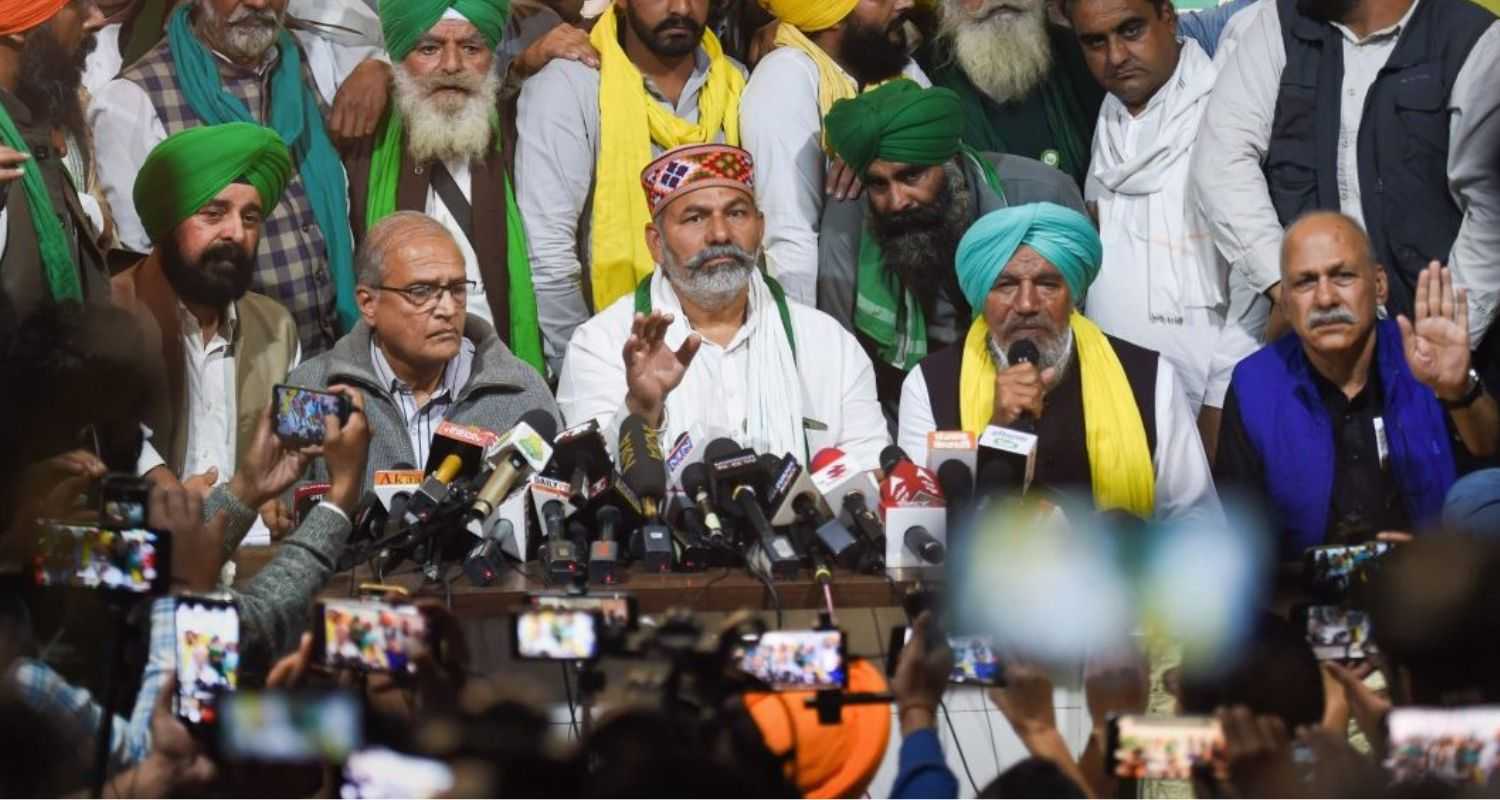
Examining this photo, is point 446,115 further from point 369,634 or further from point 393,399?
point 369,634

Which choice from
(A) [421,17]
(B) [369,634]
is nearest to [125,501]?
(B) [369,634]

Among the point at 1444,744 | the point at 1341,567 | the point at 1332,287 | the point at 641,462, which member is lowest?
the point at 1444,744

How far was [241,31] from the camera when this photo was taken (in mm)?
6391

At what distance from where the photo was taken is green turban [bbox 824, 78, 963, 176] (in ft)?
20.7

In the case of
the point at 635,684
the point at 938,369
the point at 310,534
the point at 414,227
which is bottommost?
the point at 635,684

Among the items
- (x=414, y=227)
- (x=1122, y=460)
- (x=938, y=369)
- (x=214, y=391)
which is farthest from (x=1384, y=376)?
(x=214, y=391)

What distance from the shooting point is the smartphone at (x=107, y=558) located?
13.3 feet

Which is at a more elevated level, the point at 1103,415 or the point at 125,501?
the point at 1103,415

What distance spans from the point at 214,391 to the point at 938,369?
1847 millimetres

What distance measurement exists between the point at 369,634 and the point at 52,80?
2822 millimetres

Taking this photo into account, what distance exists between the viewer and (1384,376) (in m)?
5.69

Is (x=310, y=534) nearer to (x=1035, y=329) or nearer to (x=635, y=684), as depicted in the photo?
(x=635, y=684)

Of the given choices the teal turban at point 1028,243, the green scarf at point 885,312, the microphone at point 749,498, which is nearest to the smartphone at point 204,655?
the microphone at point 749,498

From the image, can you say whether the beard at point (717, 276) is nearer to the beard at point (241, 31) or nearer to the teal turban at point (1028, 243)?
the teal turban at point (1028, 243)
